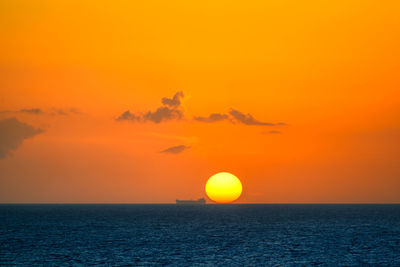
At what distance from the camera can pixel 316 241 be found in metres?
98.6

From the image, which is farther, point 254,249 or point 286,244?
point 286,244

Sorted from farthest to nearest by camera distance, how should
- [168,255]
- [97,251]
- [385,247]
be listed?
1. [385,247]
2. [97,251]
3. [168,255]

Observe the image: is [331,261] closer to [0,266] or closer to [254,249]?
[254,249]

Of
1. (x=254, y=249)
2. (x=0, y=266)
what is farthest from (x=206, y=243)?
(x=0, y=266)

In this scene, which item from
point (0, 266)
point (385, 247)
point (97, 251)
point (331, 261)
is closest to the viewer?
point (0, 266)

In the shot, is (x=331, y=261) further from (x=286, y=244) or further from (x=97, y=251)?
(x=97, y=251)

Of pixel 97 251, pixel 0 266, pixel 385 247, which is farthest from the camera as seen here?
pixel 385 247

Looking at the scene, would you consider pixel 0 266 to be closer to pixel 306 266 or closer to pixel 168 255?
pixel 168 255

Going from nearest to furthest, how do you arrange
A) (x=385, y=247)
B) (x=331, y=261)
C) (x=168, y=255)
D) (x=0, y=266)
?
(x=0, y=266), (x=331, y=261), (x=168, y=255), (x=385, y=247)

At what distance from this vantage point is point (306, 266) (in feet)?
213

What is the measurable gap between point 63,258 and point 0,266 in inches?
378

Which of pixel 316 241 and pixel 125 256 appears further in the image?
pixel 316 241

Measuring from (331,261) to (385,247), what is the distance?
77.1 ft

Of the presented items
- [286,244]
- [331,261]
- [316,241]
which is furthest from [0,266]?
[316,241]
